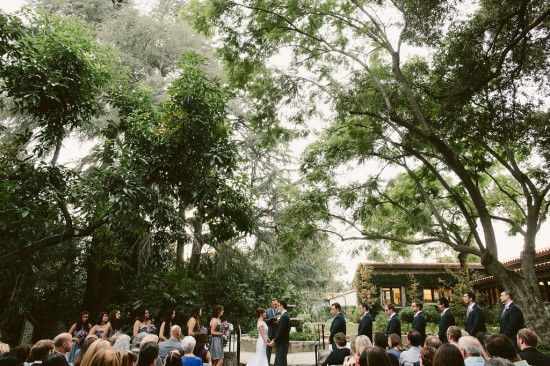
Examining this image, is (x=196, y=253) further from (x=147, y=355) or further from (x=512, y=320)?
(x=512, y=320)

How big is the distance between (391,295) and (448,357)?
24.2 m

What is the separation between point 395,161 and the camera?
41.5ft

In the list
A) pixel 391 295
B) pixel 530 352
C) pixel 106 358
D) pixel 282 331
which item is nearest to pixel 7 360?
pixel 106 358

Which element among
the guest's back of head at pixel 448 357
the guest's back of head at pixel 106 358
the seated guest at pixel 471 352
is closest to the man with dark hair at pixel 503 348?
the seated guest at pixel 471 352

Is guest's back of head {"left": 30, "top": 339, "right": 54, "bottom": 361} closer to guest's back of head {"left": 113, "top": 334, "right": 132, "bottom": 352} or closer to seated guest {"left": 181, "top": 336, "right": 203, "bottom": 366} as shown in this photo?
guest's back of head {"left": 113, "top": 334, "right": 132, "bottom": 352}

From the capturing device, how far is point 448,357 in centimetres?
309

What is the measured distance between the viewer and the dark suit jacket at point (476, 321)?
6973 millimetres

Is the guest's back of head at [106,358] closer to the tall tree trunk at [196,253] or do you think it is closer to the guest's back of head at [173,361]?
the guest's back of head at [173,361]

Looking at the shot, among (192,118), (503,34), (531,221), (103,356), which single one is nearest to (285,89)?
(192,118)

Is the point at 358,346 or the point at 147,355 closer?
the point at 147,355

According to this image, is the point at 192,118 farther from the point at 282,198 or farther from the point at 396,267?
the point at 396,267

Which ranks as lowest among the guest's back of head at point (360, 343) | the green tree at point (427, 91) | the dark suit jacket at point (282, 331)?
the dark suit jacket at point (282, 331)

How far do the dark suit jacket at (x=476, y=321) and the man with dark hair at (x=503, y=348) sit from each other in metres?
3.59

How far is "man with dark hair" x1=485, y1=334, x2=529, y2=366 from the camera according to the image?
12.1ft
